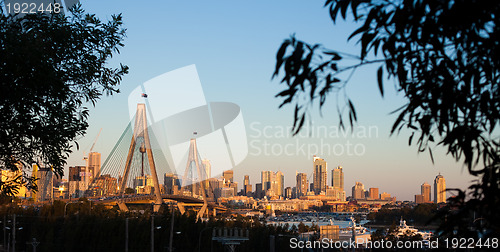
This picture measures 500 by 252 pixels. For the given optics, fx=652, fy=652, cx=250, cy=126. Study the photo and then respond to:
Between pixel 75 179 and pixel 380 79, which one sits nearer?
pixel 380 79

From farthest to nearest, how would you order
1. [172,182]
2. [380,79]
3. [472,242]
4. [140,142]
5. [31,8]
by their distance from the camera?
[172,182], [140,142], [31,8], [472,242], [380,79]

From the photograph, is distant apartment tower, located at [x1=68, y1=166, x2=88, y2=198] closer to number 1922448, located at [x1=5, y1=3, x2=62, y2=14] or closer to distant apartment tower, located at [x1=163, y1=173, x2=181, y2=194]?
distant apartment tower, located at [x1=163, y1=173, x2=181, y2=194]

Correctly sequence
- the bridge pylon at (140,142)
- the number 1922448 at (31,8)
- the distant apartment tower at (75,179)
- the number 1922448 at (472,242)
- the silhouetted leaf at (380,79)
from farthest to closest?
the distant apartment tower at (75,179) → the bridge pylon at (140,142) → the number 1922448 at (31,8) → the number 1922448 at (472,242) → the silhouetted leaf at (380,79)

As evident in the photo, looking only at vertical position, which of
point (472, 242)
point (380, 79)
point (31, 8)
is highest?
point (31, 8)

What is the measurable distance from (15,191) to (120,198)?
84.5 metres

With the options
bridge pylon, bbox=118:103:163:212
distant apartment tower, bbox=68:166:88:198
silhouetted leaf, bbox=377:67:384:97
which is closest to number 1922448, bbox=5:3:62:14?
silhouetted leaf, bbox=377:67:384:97

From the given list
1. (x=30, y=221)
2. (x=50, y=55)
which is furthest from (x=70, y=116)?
(x=30, y=221)

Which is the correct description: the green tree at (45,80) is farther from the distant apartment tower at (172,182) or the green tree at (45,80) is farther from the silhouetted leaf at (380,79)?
the distant apartment tower at (172,182)

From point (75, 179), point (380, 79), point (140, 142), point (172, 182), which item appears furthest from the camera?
point (75, 179)

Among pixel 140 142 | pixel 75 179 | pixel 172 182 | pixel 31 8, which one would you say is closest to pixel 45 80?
pixel 31 8

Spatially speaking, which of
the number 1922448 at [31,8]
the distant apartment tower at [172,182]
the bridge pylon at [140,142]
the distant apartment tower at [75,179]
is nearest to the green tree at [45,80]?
the number 1922448 at [31,8]

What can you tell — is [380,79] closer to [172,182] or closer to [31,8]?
[31,8]

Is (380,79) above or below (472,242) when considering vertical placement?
above

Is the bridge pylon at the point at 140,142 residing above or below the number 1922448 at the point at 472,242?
above
